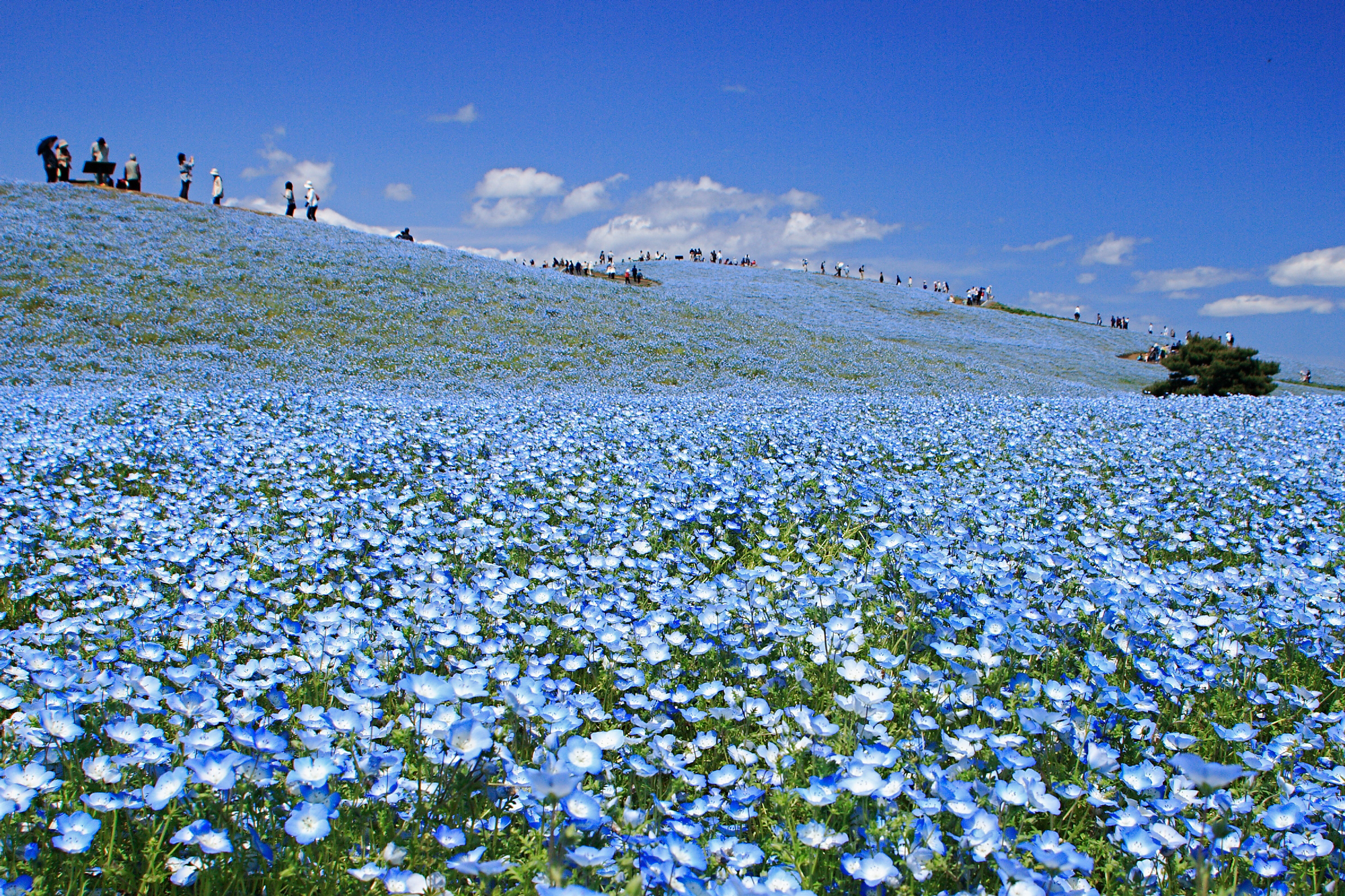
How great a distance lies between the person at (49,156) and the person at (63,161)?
0.09 metres

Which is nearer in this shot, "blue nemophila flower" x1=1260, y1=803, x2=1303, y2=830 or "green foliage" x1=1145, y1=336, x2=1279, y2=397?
"blue nemophila flower" x1=1260, y1=803, x2=1303, y2=830

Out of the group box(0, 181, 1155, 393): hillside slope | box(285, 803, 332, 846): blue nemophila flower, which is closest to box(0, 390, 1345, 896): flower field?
box(285, 803, 332, 846): blue nemophila flower

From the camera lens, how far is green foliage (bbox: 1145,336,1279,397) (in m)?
20.7

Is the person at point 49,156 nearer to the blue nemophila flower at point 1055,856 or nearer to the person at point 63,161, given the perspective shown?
the person at point 63,161

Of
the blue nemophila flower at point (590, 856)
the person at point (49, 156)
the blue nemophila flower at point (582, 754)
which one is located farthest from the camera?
the person at point (49, 156)

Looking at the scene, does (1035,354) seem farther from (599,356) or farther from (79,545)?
(79,545)

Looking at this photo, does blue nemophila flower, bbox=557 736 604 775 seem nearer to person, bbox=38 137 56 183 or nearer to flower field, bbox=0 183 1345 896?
flower field, bbox=0 183 1345 896

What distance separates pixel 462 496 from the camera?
5.46 meters

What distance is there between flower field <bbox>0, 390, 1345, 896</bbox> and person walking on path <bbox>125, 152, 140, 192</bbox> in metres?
29.6

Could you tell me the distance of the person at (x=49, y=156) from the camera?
2795 centimetres

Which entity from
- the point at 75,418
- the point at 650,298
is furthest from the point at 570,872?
the point at 650,298

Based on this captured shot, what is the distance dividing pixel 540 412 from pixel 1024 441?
6471mm

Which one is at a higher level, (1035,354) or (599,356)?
(1035,354)

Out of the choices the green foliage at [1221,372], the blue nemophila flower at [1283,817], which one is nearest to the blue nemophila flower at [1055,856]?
the blue nemophila flower at [1283,817]
